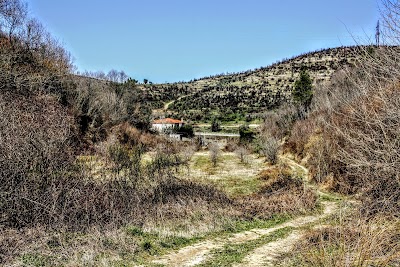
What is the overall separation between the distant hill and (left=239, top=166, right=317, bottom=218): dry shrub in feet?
174

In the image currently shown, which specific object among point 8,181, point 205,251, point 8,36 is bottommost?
point 205,251

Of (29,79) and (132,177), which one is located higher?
(29,79)

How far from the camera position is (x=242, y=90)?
9481cm

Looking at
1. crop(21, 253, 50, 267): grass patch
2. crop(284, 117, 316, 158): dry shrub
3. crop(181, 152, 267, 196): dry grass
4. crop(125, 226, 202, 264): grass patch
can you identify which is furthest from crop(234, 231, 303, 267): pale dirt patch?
crop(284, 117, 316, 158): dry shrub

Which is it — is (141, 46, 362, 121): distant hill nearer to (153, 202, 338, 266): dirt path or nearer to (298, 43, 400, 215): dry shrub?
(298, 43, 400, 215): dry shrub

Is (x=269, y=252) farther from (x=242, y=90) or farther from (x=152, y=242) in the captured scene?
(x=242, y=90)

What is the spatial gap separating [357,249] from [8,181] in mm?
9614

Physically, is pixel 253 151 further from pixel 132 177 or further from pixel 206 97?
pixel 206 97

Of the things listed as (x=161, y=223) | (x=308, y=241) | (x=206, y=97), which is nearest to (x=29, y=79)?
(x=161, y=223)

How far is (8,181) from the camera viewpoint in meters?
11.1

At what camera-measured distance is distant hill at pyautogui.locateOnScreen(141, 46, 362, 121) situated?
260ft

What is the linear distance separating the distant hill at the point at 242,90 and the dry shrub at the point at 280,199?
53033 millimetres

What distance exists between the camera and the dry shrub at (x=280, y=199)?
15.6m

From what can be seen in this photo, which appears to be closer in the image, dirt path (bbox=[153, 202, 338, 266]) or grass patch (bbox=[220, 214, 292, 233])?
dirt path (bbox=[153, 202, 338, 266])
